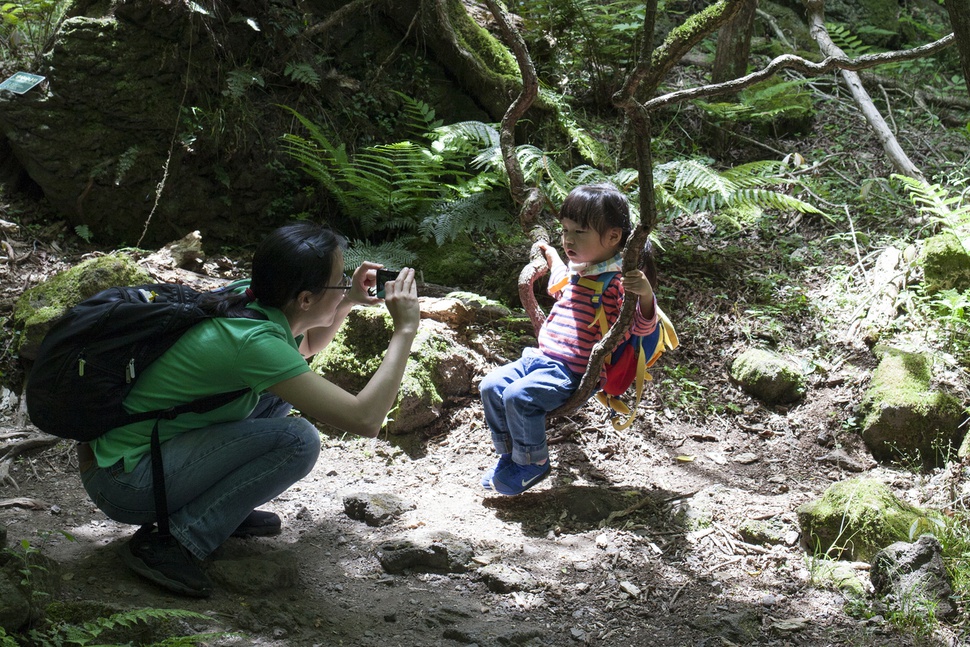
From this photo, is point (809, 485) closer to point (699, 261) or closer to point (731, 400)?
point (731, 400)

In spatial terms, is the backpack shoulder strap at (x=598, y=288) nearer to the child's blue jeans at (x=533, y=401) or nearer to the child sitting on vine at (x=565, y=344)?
the child sitting on vine at (x=565, y=344)

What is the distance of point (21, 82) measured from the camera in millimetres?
5094

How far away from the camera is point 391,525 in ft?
10.7

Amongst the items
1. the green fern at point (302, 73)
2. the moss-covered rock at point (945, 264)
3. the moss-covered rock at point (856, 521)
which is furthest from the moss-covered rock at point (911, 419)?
the green fern at point (302, 73)

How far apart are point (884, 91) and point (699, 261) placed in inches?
152

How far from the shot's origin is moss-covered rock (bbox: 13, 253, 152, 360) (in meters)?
4.01

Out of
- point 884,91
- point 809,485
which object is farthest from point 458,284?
point 884,91

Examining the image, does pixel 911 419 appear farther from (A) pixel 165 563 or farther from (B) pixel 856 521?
(A) pixel 165 563

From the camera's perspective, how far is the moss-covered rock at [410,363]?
4.05m

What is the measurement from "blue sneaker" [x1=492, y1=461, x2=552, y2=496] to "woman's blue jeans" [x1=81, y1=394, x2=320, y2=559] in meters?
1.02

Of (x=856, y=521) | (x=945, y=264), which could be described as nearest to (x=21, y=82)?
(x=856, y=521)

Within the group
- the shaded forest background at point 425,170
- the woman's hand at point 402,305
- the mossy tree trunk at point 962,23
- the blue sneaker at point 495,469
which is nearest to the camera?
the mossy tree trunk at point 962,23

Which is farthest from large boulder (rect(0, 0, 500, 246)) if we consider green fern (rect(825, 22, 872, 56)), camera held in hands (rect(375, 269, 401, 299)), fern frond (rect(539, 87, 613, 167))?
green fern (rect(825, 22, 872, 56))

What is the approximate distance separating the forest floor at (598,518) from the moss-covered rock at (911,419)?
0.11 metres
